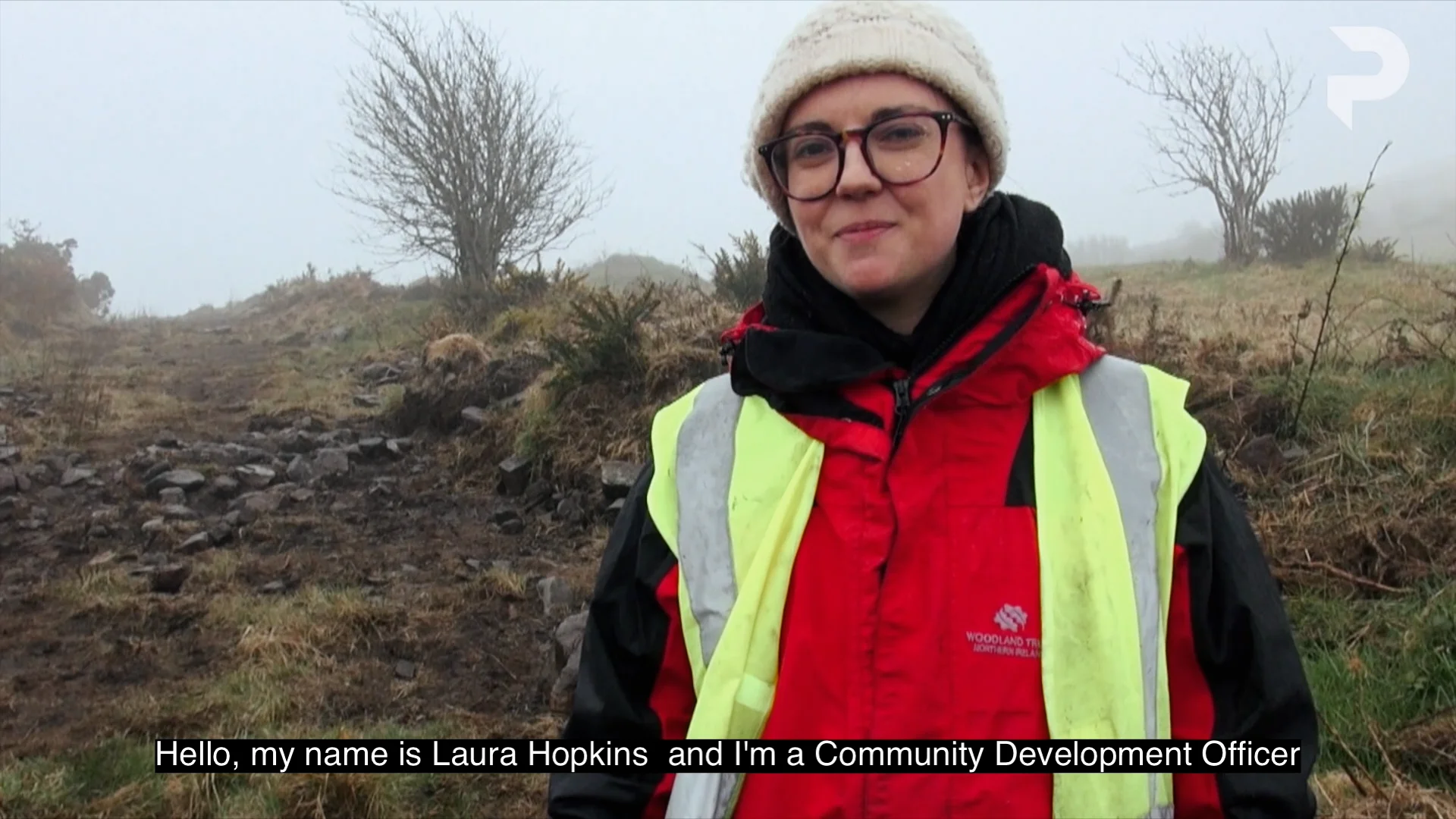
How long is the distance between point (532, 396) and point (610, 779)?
20.1 feet

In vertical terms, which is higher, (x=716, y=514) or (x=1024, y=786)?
(x=716, y=514)

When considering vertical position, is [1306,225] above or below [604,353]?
above

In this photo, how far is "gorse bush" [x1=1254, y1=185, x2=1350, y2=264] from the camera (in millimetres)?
16141

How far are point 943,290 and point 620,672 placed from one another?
87cm

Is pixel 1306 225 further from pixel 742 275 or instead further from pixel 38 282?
pixel 38 282

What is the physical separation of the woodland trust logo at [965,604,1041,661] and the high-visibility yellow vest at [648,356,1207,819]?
3cm

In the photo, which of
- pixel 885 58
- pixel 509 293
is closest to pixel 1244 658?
pixel 885 58

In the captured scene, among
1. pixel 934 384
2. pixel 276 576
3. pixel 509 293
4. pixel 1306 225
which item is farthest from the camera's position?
pixel 1306 225

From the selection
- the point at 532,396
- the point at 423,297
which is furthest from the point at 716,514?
the point at 423,297

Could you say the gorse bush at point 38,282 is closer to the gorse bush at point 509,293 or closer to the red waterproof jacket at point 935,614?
the gorse bush at point 509,293

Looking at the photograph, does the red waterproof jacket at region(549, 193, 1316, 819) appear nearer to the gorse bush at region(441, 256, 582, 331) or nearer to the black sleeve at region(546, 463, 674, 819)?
the black sleeve at region(546, 463, 674, 819)

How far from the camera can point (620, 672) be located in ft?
5.65

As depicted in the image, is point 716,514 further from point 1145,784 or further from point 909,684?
point 1145,784

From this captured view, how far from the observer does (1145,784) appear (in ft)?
4.74
